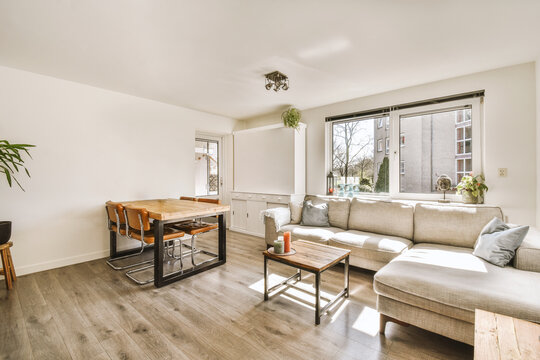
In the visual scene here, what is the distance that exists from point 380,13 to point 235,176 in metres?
3.84

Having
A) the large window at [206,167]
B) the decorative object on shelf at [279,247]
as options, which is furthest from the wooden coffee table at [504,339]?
the large window at [206,167]

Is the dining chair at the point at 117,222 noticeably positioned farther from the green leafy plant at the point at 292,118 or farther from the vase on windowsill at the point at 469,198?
the vase on windowsill at the point at 469,198

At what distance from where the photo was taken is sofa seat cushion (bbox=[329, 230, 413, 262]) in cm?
261

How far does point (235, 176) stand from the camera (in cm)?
517

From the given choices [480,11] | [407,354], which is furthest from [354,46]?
[407,354]

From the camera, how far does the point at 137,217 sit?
8.70ft

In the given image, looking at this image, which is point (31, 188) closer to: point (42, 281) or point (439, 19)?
point (42, 281)

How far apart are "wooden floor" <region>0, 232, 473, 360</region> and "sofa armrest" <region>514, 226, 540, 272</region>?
2.67 ft

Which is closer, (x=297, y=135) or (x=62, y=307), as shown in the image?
(x=62, y=307)

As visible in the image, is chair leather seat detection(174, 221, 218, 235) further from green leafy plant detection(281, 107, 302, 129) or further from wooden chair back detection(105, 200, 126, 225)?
green leafy plant detection(281, 107, 302, 129)

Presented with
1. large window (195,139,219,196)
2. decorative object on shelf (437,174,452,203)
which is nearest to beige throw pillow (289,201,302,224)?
decorative object on shelf (437,174,452,203)

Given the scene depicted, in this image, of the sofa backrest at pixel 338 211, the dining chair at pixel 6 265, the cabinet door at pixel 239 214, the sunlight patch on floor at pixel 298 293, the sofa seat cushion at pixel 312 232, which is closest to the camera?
the sunlight patch on floor at pixel 298 293

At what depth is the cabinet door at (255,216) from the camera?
4.56 metres

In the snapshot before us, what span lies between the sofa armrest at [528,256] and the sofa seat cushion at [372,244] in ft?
2.88
